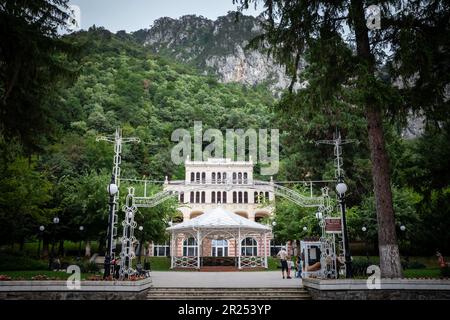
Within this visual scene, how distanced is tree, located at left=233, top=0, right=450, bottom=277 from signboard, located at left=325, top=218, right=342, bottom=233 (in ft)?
9.37

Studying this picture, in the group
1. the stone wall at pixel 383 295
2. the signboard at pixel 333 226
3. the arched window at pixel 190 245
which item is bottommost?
the stone wall at pixel 383 295

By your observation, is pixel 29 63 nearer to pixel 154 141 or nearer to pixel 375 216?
pixel 375 216

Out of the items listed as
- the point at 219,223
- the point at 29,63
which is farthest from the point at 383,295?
the point at 219,223

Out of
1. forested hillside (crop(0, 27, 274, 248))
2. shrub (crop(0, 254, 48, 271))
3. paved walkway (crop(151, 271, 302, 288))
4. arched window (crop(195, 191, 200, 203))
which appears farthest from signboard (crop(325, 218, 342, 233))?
arched window (crop(195, 191, 200, 203))

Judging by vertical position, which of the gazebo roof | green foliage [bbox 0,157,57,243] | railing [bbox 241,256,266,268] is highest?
green foliage [bbox 0,157,57,243]

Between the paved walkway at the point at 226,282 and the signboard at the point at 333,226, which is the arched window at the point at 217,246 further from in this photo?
the signboard at the point at 333,226

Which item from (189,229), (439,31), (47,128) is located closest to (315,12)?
(439,31)

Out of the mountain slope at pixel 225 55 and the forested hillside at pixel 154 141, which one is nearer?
the forested hillside at pixel 154 141

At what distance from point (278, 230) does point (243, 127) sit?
46.5m

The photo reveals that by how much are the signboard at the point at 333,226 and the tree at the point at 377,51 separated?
2857 millimetres

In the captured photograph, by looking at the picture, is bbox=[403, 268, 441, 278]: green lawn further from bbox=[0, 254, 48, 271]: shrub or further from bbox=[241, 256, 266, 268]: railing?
bbox=[0, 254, 48, 271]: shrub

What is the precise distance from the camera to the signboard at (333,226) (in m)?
15.3

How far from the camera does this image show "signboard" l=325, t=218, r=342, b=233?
15.3 metres

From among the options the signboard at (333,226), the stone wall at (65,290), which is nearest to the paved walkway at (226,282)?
the signboard at (333,226)
